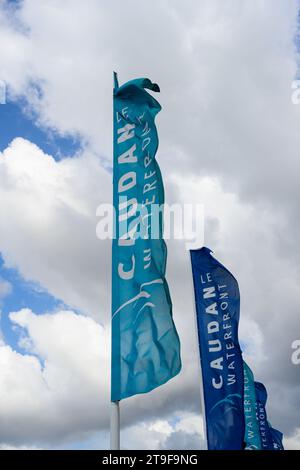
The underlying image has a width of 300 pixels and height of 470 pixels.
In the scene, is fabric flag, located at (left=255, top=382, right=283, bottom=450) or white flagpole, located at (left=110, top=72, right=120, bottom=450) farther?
fabric flag, located at (left=255, top=382, right=283, bottom=450)

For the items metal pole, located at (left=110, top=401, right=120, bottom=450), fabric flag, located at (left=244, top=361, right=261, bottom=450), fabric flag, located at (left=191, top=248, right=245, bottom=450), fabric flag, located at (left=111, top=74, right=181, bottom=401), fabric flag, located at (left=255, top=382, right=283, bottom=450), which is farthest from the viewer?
fabric flag, located at (left=255, top=382, right=283, bottom=450)

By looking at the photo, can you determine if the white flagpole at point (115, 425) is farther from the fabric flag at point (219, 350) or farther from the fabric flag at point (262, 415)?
the fabric flag at point (262, 415)

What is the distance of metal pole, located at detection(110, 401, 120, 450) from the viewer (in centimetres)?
971

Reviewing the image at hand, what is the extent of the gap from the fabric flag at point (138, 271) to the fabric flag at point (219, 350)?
7107mm

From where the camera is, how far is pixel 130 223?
11734 mm

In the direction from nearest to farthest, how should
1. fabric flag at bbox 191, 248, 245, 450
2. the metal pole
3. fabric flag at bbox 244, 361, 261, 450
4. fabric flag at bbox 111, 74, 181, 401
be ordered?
the metal pole < fabric flag at bbox 111, 74, 181, 401 < fabric flag at bbox 191, 248, 245, 450 < fabric flag at bbox 244, 361, 261, 450

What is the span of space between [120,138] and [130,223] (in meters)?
2.35

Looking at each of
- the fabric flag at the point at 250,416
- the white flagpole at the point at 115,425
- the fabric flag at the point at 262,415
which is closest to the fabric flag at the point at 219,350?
the white flagpole at the point at 115,425

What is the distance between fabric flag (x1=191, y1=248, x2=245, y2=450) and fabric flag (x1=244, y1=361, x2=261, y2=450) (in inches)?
333

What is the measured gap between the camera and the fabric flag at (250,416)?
26156 mm

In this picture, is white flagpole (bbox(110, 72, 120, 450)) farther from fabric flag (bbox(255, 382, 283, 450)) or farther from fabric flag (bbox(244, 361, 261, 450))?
fabric flag (bbox(255, 382, 283, 450))

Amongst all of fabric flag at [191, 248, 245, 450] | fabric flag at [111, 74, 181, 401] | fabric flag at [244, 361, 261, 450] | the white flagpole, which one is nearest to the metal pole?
the white flagpole
